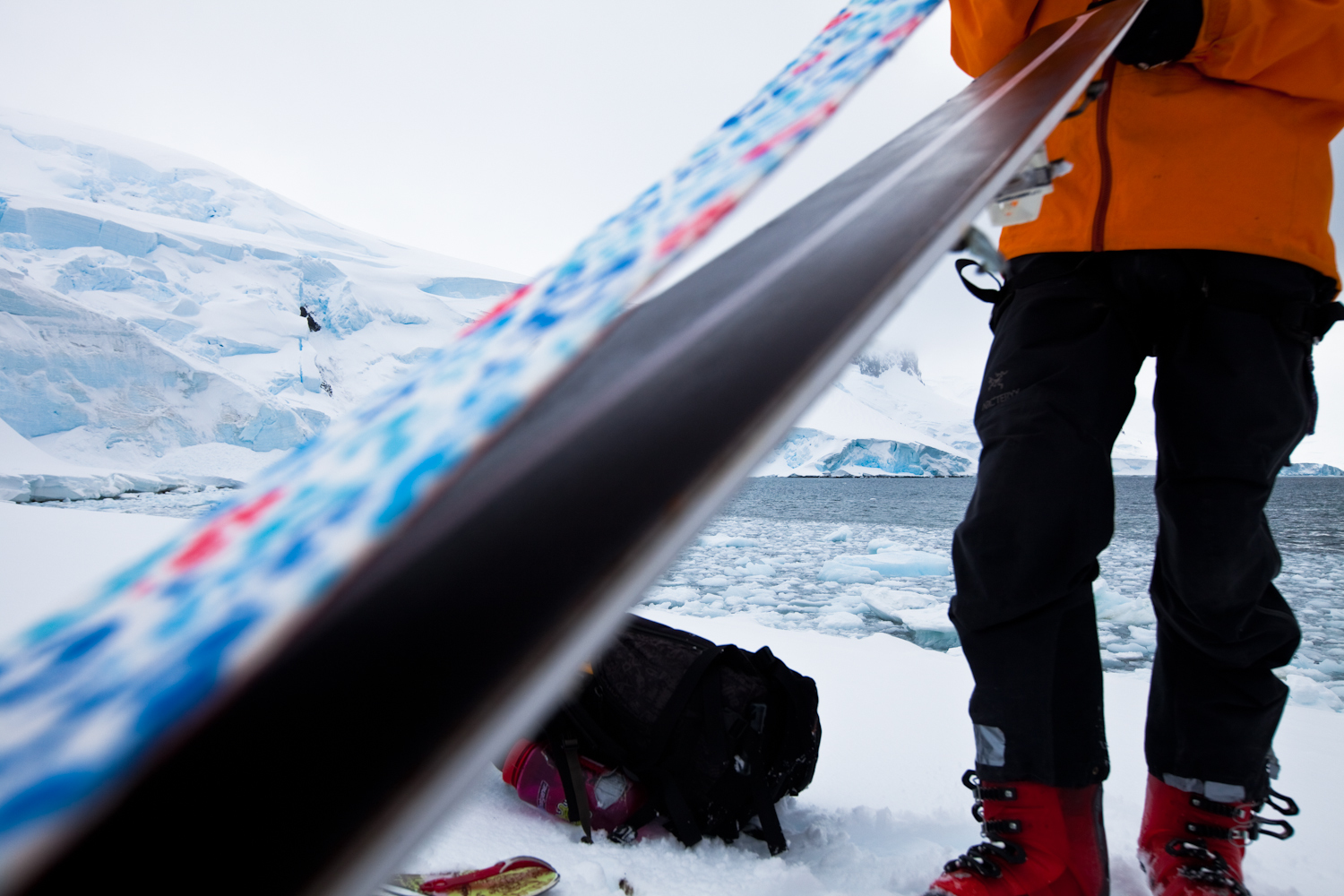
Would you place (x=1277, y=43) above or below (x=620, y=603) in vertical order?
above

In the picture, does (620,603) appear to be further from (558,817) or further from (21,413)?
(21,413)

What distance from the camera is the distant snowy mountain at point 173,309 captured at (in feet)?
54.2

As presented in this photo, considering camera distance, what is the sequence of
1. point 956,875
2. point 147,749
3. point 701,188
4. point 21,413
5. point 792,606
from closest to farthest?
point 147,749 < point 701,188 < point 956,875 < point 792,606 < point 21,413

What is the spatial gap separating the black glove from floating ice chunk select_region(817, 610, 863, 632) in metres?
2.80

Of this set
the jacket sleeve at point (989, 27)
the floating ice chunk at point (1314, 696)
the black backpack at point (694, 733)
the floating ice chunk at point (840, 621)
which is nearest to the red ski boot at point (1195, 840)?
the black backpack at point (694, 733)

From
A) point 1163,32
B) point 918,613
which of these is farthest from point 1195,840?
point 918,613

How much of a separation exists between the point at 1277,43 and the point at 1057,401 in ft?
1.66

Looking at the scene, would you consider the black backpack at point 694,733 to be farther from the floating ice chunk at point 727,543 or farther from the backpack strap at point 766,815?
the floating ice chunk at point 727,543

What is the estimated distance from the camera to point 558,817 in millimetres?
1134

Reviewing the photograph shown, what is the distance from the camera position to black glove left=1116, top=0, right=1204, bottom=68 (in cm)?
79

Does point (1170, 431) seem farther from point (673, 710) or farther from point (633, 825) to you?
point (633, 825)

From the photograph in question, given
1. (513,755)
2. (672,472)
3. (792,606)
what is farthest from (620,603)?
(792,606)

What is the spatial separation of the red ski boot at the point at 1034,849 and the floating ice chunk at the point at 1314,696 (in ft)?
5.61

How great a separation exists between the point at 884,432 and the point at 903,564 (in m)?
39.2
